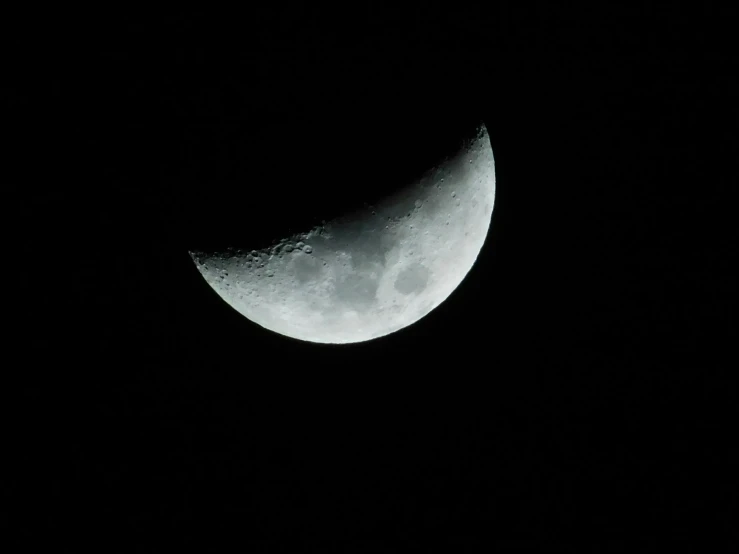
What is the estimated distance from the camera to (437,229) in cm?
256

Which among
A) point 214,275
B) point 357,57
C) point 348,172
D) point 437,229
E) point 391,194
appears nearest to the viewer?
point 357,57

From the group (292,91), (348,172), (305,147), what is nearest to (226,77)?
(292,91)

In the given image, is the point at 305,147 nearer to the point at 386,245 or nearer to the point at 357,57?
the point at 357,57

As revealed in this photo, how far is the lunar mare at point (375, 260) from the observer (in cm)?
242

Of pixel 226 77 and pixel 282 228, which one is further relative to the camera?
pixel 282 228

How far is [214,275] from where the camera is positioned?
2781 millimetres

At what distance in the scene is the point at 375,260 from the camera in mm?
2484

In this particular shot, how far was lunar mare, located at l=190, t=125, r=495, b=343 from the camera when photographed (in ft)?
7.94

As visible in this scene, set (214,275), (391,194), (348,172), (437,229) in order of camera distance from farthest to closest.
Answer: (214,275), (437,229), (391,194), (348,172)

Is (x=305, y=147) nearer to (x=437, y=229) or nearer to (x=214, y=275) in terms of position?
(x=437, y=229)

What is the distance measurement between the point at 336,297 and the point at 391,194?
617mm

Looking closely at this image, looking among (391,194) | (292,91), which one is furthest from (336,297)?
(292,91)

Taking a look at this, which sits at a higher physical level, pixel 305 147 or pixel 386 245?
pixel 305 147

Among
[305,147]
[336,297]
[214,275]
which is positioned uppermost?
[214,275]
